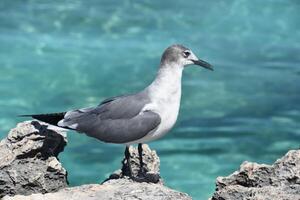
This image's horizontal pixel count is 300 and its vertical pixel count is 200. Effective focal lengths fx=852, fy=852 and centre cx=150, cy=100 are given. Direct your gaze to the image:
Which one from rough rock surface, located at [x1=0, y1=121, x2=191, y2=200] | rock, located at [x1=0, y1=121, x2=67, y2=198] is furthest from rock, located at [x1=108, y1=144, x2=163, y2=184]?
rock, located at [x1=0, y1=121, x2=67, y2=198]

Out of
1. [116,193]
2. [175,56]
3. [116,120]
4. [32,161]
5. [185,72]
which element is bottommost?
[116,193]

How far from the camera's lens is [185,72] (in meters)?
11.3

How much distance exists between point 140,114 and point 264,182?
3.40ft

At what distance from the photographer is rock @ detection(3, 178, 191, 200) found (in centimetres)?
444

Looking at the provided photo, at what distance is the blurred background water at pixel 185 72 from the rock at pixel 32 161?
11.1 feet

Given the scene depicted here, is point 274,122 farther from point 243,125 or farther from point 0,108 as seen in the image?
point 0,108

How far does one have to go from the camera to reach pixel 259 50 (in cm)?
1205

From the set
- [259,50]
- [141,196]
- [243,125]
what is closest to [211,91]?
[243,125]

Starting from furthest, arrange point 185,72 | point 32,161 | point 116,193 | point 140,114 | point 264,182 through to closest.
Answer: point 185,72, point 140,114, point 32,161, point 264,182, point 116,193

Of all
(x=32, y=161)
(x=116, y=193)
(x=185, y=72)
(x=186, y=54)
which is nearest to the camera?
(x=116, y=193)

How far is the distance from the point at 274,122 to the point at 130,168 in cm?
464

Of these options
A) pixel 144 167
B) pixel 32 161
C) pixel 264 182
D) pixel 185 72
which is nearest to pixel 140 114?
pixel 144 167

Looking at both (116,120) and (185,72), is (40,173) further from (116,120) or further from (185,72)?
(185,72)

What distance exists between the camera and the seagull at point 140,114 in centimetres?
525
